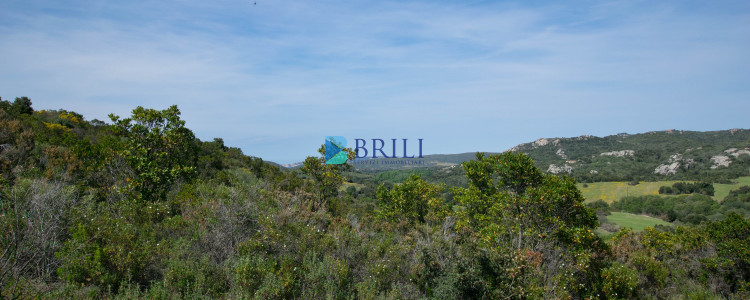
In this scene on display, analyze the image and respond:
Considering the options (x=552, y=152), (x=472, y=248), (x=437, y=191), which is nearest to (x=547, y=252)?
(x=472, y=248)

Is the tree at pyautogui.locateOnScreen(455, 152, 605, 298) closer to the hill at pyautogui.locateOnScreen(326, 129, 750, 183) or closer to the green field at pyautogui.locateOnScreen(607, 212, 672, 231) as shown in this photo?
the green field at pyautogui.locateOnScreen(607, 212, 672, 231)

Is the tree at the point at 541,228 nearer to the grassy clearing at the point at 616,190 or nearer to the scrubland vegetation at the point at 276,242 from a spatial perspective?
the scrubland vegetation at the point at 276,242

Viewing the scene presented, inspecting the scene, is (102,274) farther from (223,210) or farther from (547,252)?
(547,252)

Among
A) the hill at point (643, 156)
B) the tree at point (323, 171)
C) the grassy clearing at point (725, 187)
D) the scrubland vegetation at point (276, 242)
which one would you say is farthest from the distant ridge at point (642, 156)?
the scrubland vegetation at point (276, 242)

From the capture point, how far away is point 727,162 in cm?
7256

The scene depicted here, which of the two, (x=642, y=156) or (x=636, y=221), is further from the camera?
(x=642, y=156)

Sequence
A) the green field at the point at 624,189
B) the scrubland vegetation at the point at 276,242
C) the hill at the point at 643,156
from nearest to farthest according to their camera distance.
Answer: the scrubland vegetation at the point at 276,242 < the green field at the point at 624,189 < the hill at the point at 643,156

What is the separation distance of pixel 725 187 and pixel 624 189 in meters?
13.5

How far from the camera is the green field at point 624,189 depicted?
59956 mm

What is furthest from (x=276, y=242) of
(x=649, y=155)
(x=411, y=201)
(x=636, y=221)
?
(x=649, y=155)

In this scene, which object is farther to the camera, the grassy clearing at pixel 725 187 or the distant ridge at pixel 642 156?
the distant ridge at pixel 642 156

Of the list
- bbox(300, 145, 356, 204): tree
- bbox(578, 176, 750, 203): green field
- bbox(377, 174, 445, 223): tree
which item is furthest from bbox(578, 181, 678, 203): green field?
bbox(300, 145, 356, 204): tree

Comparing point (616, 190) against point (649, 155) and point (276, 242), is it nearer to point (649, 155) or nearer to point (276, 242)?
point (649, 155)

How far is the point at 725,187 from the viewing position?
5994 centimetres
